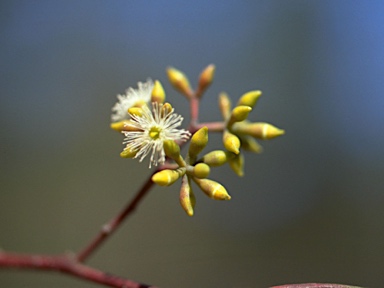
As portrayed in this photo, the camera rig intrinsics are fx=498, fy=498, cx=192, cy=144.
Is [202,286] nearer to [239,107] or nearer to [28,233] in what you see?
[28,233]

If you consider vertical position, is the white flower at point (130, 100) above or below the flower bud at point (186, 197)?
above

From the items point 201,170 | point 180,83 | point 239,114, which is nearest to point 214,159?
point 201,170

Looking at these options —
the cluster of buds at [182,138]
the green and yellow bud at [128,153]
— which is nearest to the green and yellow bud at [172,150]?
the cluster of buds at [182,138]

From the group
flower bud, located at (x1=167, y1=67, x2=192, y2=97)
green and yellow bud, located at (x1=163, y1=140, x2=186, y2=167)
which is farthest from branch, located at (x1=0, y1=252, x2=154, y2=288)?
flower bud, located at (x1=167, y1=67, x2=192, y2=97)

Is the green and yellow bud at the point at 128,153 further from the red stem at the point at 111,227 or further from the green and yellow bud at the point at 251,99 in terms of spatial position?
the green and yellow bud at the point at 251,99

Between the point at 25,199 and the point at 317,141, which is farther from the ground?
the point at 317,141

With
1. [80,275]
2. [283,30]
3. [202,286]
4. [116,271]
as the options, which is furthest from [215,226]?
[80,275]

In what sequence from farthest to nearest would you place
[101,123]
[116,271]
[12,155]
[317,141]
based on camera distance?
[317,141], [101,123], [12,155], [116,271]
